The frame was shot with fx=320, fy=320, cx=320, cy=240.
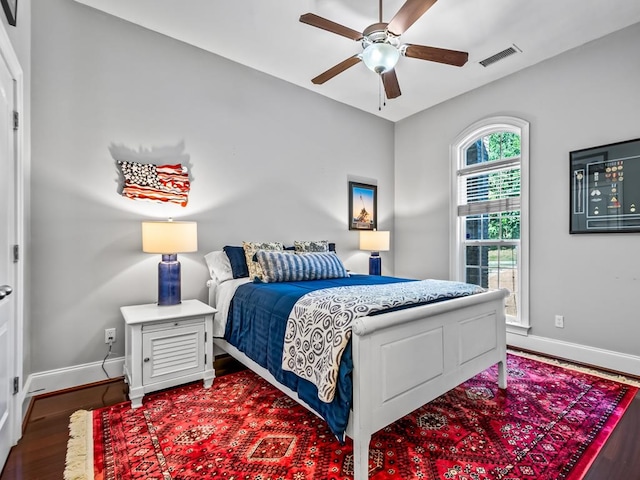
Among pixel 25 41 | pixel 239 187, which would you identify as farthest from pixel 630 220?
pixel 25 41

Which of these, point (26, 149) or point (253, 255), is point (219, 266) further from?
point (26, 149)

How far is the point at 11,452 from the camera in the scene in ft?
5.51

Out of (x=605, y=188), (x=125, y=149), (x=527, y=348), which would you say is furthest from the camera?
(x=527, y=348)

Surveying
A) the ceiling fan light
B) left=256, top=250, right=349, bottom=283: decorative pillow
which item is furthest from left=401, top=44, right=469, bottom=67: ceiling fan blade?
left=256, top=250, right=349, bottom=283: decorative pillow

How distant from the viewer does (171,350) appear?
232 cm

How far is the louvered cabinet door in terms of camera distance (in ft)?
7.32

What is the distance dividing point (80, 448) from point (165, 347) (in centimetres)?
69

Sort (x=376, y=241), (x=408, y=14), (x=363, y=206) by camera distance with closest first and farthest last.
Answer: (x=408, y=14), (x=376, y=241), (x=363, y=206)

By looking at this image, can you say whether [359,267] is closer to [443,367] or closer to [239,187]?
[239,187]

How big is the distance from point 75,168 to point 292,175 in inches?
81.6

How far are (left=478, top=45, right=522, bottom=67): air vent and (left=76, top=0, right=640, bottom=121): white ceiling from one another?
0.19 feet

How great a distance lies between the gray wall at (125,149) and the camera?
2420 mm

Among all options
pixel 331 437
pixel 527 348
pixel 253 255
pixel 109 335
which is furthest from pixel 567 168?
pixel 109 335

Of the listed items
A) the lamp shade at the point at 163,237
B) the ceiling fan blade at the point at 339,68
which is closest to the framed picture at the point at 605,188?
the ceiling fan blade at the point at 339,68
